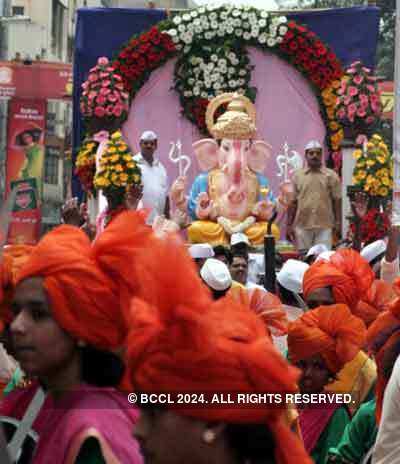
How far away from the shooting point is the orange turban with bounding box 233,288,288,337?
6.27 m

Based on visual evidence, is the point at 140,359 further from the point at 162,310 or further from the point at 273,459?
the point at 273,459

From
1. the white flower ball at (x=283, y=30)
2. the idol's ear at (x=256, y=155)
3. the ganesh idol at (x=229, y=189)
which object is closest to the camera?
the ganesh idol at (x=229, y=189)

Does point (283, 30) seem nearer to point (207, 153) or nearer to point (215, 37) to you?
point (215, 37)

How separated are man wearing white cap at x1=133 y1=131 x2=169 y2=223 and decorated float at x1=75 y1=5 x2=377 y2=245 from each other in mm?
1058

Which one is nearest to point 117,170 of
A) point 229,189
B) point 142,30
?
point 229,189

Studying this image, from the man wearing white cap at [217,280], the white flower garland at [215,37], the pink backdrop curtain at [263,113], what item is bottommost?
the man wearing white cap at [217,280]

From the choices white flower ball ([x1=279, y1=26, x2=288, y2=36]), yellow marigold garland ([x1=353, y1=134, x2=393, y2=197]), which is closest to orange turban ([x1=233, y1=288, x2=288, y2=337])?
yellow marigold garland ([x1=353, y1=134, x2=393, y2=197])

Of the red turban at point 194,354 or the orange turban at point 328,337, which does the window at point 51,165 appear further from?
the red turban at point 194,354

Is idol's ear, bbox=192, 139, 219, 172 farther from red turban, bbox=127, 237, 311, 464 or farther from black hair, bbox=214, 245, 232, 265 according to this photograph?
red turban, bbox=127, 237, 311, 464

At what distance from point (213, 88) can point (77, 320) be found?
18.2 m

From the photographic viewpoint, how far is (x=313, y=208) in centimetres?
1802

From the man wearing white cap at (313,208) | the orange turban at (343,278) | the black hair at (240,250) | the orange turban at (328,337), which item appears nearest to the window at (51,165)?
the man wearing white cap at (313,208)

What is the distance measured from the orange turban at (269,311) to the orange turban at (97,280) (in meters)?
2.41

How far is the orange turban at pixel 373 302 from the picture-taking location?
22.2ft
